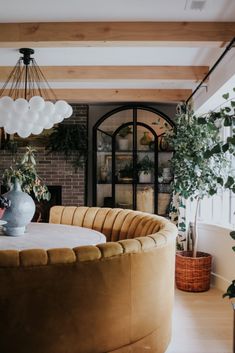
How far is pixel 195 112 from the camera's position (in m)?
4.84

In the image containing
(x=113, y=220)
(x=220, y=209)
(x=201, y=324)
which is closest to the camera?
(x=201, y=324)

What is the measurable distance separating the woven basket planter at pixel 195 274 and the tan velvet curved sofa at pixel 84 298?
5.63 feet

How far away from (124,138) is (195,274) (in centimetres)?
290

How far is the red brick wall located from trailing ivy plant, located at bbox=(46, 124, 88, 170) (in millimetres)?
101

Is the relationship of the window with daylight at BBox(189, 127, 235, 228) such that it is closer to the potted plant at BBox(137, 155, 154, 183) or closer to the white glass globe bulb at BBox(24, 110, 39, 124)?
the potted plant at BBox(137, 155, 154, 183)

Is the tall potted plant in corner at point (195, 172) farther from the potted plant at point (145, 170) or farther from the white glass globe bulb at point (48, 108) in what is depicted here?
the potted plant at point (145, 170)

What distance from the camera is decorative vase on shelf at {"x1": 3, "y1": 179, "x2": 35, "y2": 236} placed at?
2971mm

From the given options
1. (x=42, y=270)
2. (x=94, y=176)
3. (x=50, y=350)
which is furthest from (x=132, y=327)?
(x=94, y=176)

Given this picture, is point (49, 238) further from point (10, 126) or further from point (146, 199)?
point (146, 199)

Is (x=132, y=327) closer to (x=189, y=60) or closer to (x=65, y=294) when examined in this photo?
(x=65, y=294)

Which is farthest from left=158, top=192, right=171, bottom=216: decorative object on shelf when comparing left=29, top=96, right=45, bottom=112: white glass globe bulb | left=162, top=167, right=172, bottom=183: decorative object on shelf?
left=29, top=96, right=45, bottom=112: white glass globe bulb

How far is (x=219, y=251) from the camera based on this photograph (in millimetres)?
4234

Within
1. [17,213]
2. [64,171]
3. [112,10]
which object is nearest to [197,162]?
[112,10]

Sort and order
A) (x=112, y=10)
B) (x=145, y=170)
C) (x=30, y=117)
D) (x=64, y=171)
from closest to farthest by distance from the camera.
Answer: (x=112, y=10)
(x=30, y=117)
(x=145, y=170)
(x=64, y=171)
